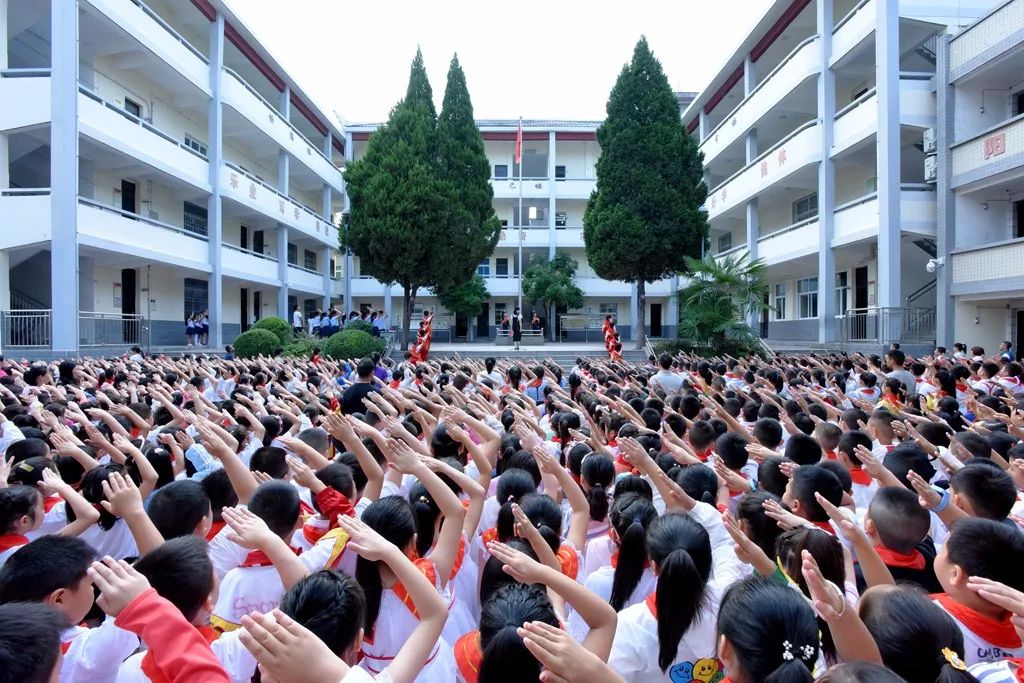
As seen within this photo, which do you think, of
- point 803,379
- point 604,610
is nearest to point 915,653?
point 604,610

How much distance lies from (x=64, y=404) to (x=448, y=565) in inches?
194

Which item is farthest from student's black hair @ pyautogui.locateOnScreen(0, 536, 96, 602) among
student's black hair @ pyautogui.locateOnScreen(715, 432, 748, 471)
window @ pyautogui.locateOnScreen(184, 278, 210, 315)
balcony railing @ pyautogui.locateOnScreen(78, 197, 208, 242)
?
window @ pyautogui.locateOnScreen(184, 278, 210, 315)

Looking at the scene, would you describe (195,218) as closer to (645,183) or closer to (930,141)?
(645,183)

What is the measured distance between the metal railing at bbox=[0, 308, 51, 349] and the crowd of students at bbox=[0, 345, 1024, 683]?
10.4 meters

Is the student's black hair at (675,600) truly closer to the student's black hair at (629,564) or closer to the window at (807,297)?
the student's black hair at (629,564)

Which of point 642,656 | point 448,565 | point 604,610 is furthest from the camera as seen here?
point 448,565

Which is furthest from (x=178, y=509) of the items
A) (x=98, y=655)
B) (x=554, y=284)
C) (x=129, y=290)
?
(x=554, y=284)

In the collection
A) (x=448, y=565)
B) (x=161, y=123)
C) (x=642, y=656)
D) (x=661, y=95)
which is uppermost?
(x=661, y=95)

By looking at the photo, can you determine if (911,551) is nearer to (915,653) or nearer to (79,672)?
(915,653)

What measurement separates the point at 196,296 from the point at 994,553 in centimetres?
2439

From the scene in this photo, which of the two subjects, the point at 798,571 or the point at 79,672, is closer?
the point at 79,672

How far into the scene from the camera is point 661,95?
21.9 metres

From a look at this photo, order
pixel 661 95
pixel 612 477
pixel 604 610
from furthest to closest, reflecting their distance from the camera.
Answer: pixel 661 95 → pixel 612 477 → pixel 604 610

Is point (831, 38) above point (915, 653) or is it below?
above
